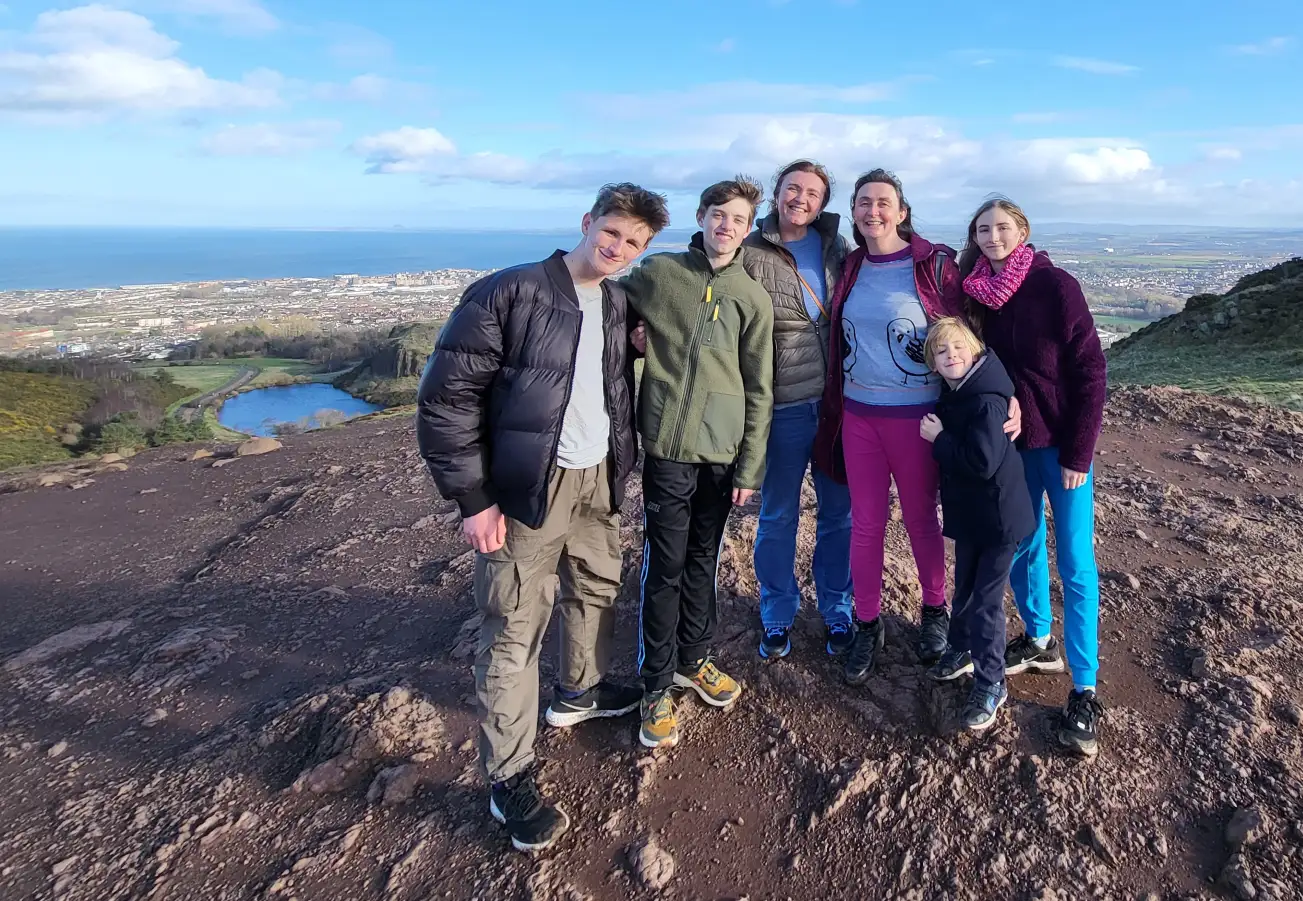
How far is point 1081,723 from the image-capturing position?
2668 millimetres

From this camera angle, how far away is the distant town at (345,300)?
118 feet

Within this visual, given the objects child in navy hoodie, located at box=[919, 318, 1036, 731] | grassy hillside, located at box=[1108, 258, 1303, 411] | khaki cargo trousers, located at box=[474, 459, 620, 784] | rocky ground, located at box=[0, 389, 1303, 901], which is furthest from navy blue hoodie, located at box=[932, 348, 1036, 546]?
Answer: grassy hillside, located at box=[1108, 258, 1303, 411]

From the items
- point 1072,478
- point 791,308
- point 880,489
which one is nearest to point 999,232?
point 791,308

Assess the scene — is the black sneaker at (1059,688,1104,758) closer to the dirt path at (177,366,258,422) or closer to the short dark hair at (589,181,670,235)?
the short dark hair at (589,181,670,235)

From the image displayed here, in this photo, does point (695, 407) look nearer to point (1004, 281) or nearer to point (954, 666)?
→ point (1004, 281)

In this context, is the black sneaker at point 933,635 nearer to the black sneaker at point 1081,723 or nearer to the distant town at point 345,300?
the black sneaker at point 1081,723

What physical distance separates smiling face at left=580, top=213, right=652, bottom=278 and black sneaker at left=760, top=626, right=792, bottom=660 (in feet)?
6.11

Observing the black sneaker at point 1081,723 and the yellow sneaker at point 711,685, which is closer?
the black sneaker at point 1081,723

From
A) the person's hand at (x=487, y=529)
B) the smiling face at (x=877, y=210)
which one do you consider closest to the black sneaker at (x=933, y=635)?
the smiling face at (x=877, y=210)

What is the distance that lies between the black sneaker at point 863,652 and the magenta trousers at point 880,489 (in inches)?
1.9

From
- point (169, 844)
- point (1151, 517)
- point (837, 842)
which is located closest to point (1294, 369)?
point (1151, 517)

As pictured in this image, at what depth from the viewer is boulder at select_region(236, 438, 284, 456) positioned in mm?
8461

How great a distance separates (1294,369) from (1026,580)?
10.7 metres

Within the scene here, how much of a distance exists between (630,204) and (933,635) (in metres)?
2.35
